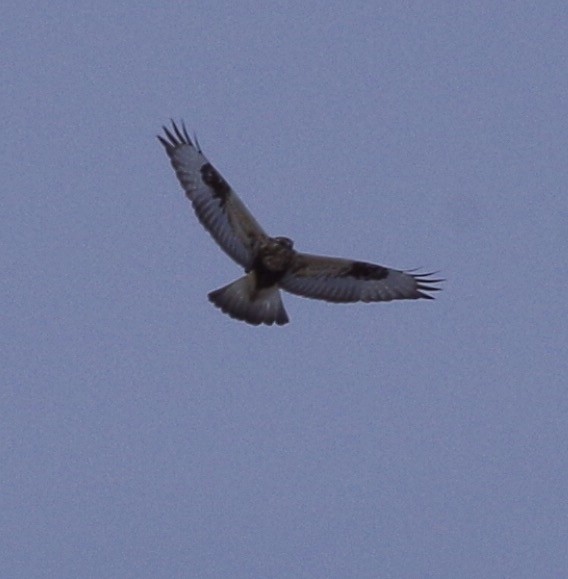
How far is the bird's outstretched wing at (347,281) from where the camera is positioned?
12234 mm

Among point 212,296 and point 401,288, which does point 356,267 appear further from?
point 212,296

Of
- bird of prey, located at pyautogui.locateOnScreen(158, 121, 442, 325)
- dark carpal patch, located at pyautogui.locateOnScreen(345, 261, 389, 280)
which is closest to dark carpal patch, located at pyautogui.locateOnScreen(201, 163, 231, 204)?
bird of prey, located at pyautogui.locateOnScreen(158, 121, 442, 325)

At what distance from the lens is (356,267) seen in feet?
40.8

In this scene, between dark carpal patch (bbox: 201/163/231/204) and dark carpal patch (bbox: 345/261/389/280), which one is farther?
dark carpal patch (bbox: 345/261/389/280)

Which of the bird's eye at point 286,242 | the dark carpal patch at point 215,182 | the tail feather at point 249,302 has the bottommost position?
the tail feather at point 249,302

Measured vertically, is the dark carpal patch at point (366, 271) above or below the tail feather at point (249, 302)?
above

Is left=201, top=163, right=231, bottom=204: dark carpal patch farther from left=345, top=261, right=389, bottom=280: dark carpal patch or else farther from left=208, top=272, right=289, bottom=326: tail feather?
left=345, top=261, right=389, bottom=280: dark carpal patch

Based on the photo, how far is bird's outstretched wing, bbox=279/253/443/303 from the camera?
40.1 feet

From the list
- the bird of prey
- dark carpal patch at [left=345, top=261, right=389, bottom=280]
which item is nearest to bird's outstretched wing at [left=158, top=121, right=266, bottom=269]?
the bird of prey

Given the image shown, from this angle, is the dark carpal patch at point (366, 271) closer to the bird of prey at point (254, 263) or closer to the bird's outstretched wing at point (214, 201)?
the bird of prey at point (254, 263)

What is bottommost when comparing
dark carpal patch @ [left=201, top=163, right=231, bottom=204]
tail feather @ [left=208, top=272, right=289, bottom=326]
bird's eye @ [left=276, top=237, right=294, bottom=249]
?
tail feather @ [left=208, top=272, right=289, bottom=326]

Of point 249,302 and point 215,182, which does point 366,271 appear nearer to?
point 249,302

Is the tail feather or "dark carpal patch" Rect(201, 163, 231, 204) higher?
"dark carpal patch" Rect(201, 163, 231, 204)

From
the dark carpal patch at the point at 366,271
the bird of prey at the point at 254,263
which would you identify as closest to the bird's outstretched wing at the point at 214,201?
the bird of prey at the point at 254,263
